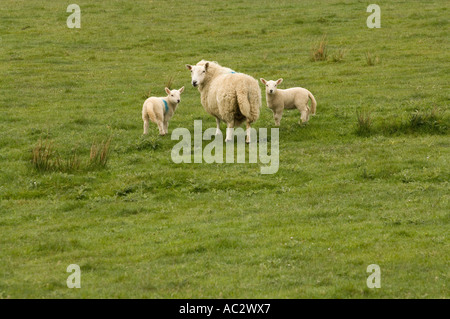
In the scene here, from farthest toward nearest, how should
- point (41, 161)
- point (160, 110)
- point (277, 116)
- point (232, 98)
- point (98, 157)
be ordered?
point (277, 116) < point (160, 110) < point (232, 98) < point (98, 157) < point (41, 161)

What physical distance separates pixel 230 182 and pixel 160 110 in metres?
3.64

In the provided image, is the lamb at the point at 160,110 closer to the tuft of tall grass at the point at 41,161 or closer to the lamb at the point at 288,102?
the lamb at the point at 288,102

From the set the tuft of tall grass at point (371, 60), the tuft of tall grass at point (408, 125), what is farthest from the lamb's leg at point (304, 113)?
the tuft of tall grass at point (371, 60)

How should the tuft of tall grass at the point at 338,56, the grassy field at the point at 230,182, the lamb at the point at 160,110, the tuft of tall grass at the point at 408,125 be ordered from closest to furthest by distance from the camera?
the grassy field at the point at 230,182 < the lamb at the point at 160,110 < the tuft of tall grass at the point at 408,125 < the tuft of tall grass at the point at 338,56

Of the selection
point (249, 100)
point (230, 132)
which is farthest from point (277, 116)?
point (230, 132)

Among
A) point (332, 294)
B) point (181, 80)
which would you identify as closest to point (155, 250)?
point (332, 294)

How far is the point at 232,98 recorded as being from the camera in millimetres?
16047

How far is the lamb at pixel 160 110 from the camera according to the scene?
1669 cm

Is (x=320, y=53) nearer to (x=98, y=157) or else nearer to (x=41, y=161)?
(x=98, y=157)

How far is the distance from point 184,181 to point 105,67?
11861 millimetres

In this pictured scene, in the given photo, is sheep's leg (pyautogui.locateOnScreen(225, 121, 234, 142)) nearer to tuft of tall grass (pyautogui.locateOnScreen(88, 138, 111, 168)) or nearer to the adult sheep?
the adult sheep

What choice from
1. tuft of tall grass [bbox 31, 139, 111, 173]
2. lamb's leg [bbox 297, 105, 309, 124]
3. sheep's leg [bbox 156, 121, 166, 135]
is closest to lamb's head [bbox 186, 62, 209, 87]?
sheep's leg [bbox 156, 121, 166, 135]
